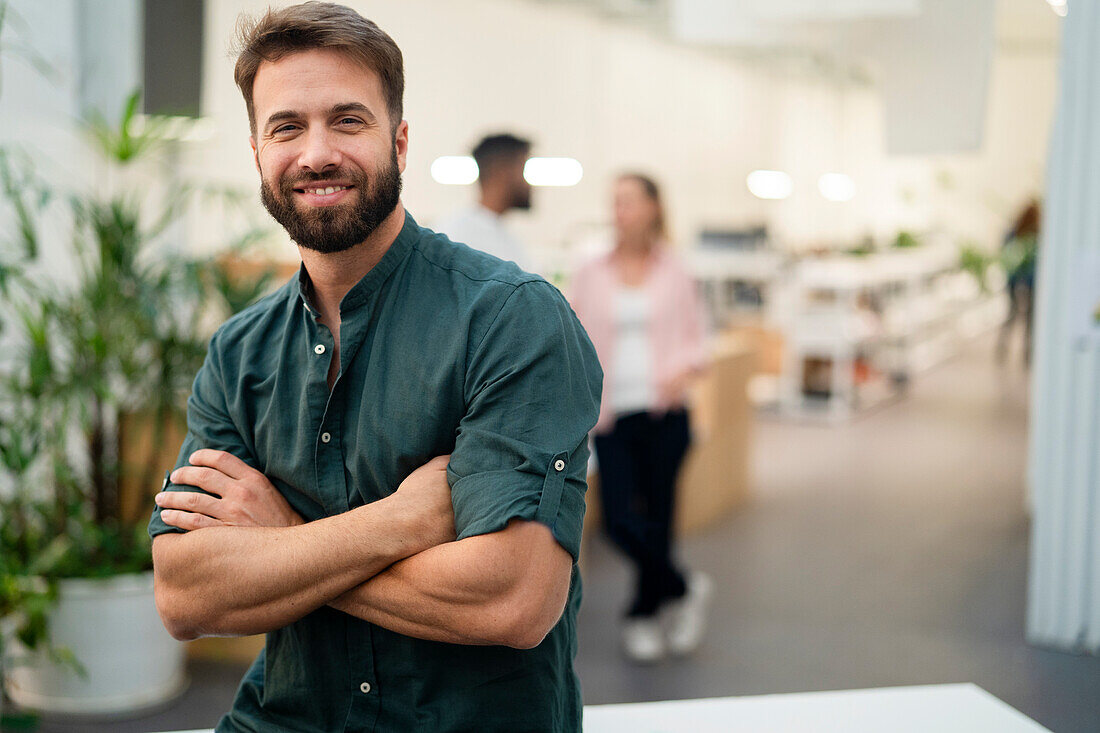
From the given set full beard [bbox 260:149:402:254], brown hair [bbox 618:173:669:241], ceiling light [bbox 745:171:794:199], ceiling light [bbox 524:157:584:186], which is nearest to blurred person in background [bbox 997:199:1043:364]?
ceiling light [bbox 745:171:794:199]

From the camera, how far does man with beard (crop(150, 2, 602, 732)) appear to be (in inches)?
48.3

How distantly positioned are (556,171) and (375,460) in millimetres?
7311

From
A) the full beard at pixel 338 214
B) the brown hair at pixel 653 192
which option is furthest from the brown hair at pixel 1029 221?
the full beard at pixel 338 214

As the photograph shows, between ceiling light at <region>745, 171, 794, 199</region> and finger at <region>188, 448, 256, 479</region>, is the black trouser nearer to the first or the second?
finger at <region>188, 448, 256, 479</region>

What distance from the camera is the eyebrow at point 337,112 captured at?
127cm

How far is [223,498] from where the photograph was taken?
1331 millimetres

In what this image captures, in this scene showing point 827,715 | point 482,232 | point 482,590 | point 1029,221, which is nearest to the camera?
point 482,590

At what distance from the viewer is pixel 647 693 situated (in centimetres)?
316

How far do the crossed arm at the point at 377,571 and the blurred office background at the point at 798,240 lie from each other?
26.7 inches

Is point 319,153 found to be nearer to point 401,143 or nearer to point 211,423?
point 401,143

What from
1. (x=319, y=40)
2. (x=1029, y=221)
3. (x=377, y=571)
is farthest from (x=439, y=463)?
(x=1029, y=221)

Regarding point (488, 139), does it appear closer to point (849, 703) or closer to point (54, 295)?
point (54, 295)

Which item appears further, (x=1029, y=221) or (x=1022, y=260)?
(x=1022, y=260)

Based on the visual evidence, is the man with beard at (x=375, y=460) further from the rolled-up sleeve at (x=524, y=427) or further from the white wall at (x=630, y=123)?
the white wall at (x=630, y=123)
